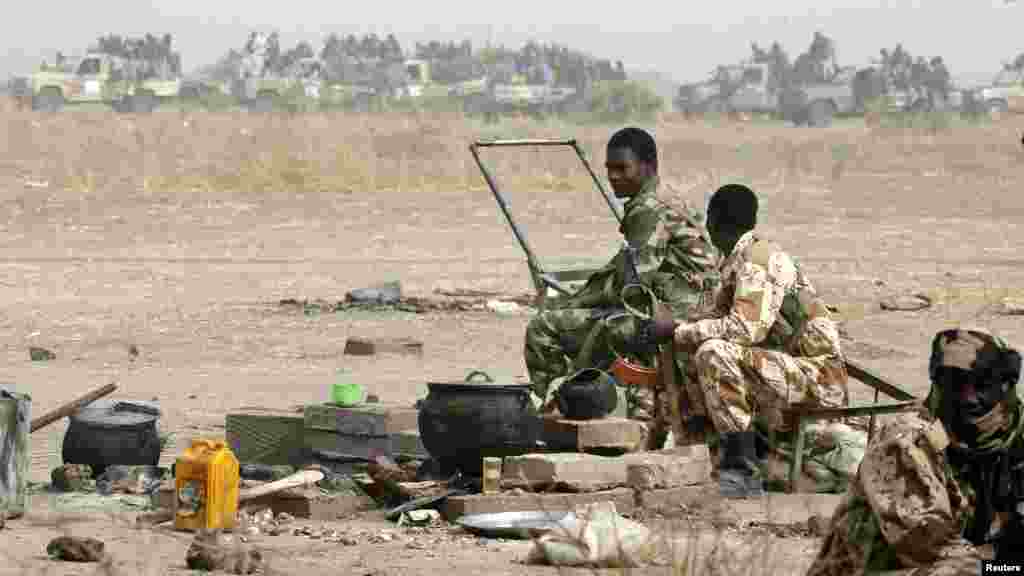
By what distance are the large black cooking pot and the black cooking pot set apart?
1127mm

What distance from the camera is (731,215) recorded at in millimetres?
8461

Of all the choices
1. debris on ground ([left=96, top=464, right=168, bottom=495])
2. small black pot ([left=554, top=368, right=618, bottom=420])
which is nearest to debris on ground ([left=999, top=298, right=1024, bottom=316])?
small black pot ([left=554, top=368, right=618, bottom=420])

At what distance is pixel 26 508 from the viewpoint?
7820 millimetres

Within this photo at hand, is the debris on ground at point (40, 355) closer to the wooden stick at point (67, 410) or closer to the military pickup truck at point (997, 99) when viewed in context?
the wooden stick at point (67, 410)

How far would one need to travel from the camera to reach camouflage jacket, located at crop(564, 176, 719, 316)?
9.09 metres

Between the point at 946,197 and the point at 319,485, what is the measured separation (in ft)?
64.2

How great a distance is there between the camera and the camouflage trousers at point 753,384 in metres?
8.25

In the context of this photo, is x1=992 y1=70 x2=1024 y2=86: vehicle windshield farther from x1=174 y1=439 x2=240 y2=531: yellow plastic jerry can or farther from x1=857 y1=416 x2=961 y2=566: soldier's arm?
x1=857 y1=416 x2=961 y2=566: soldier's arm

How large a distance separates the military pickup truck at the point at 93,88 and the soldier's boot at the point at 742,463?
136ft

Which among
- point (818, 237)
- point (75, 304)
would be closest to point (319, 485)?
point (75, 304)

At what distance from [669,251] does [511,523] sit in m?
1.96

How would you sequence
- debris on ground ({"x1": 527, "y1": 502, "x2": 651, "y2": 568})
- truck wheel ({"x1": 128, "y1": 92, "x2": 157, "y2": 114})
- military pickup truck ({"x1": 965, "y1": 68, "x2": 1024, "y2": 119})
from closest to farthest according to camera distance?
debris on ground ({"x1": 527, "y1": 502, "x2": 651, "y2": 568})
truck wheel ({"x1": 128, "y1": 92, "x2": 157, "y2": 114})
military pickup truck ({"x1": 965, "y1": 68, "x2": 1024, "y2": 119})

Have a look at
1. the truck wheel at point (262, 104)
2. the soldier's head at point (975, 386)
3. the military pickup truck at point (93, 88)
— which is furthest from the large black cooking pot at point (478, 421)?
the truck wheel at point (262, 104)

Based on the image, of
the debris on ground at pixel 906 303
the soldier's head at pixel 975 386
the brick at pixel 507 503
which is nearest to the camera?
the soldier's head at pixel 975 386
